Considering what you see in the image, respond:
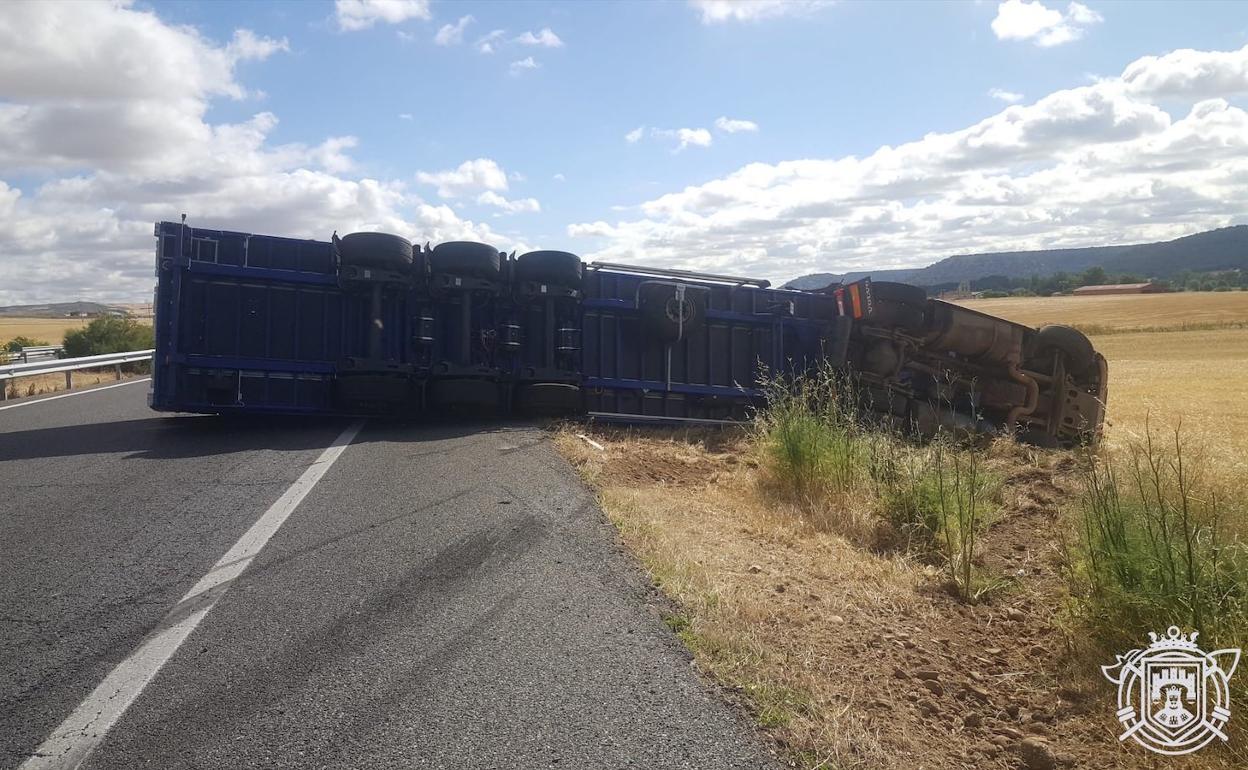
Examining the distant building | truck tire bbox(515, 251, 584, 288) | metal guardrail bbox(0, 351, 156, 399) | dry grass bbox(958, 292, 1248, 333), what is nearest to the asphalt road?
truck tire bbox(515, 251, 584, 288)

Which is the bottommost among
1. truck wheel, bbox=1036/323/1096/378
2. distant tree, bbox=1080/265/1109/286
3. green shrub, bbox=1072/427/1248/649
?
green shrub, bbox=1072/427/1248/649

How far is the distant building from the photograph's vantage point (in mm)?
73562

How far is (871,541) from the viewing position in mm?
7285

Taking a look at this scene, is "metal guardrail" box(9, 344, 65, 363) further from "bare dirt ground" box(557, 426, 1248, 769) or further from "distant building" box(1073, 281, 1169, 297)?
"distant building" box(1073, 281, 1169, 297)

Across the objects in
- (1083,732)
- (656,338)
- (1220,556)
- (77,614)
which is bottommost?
(1083,732)

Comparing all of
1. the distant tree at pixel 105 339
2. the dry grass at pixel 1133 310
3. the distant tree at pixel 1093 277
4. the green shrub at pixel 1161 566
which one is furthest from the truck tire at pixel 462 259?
the distant tree at pixel 1093 277

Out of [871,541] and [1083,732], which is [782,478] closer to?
[871,541]

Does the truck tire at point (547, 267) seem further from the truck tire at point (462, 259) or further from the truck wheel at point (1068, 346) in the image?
the truck wheel at point (1068, 346)

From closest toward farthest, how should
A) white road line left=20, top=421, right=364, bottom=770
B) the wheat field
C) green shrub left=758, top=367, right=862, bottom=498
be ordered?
white road line left=20, top=421, right=364, bottom=770
green shrub left=758, top=367, right=862, bottom=498
the wheat field

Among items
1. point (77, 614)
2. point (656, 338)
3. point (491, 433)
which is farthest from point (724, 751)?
point (656, 338)

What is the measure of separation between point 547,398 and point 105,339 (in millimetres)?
27019

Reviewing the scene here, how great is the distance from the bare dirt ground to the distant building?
2874 inches

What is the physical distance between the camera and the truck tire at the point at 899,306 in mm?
13359

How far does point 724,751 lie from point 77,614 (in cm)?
348
